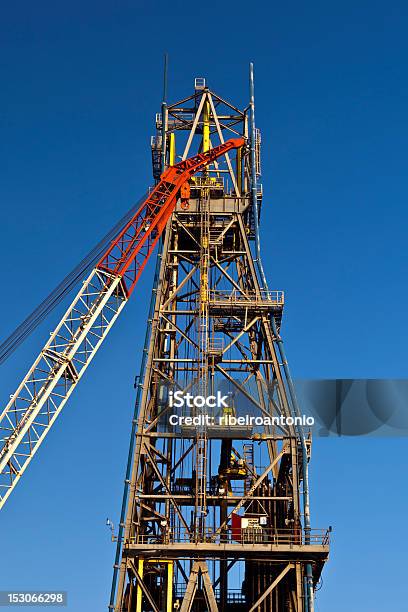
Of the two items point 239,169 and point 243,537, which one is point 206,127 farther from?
point 243,537

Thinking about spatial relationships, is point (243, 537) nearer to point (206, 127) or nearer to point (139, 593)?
point (139, 593)

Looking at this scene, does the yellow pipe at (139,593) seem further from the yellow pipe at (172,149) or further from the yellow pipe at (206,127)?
the yellow pipe at (206,127)

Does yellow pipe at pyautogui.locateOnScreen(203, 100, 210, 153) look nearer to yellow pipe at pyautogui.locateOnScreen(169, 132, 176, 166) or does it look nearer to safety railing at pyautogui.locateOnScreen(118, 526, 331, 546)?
yellow pipe at pyautogui.locateOnScreen(169, 132, 176, 166)

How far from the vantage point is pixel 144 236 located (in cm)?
6606

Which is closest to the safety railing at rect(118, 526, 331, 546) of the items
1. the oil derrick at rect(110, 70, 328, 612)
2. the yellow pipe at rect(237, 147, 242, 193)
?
the oil derrick at rect(110, 70, 328, 612)

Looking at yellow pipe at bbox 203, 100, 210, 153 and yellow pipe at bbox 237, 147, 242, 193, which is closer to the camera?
yellow pipe at bbox 237, 147, 242, 193

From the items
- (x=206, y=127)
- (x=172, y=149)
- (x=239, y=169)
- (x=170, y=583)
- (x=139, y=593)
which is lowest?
(x=139, y=593)

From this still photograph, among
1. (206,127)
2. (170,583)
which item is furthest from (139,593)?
(206,127)

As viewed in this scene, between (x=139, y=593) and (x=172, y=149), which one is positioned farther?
(x=172, y=149)

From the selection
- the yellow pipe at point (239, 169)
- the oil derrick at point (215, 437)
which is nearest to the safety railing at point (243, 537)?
the oil derrick at point (215, 437)

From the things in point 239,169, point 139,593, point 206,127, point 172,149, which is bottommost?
point 139,593

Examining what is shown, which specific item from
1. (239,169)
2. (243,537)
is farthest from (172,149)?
(243,537)

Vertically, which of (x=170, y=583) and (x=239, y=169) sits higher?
(x=239, y=169)

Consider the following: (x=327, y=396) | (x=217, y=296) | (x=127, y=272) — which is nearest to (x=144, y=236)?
(x=127, y=272)
